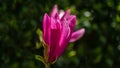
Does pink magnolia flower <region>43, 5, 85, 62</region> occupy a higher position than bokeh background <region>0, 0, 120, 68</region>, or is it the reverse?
pink magnolia flower <region>43, 5, 85, 62</region>

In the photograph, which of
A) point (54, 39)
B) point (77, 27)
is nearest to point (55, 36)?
point (54, 39)

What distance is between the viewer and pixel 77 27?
3055mm

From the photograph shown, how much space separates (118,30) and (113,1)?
0.78 feet

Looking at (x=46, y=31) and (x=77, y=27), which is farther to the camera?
(x=77, y=27)

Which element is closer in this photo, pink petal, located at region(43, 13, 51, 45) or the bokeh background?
pink petal, located at region(43, 13, 51, 45)

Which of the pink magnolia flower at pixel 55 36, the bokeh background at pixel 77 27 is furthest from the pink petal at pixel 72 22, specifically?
the bokeh background at pixel 77 27

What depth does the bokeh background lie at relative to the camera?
2.86 metres

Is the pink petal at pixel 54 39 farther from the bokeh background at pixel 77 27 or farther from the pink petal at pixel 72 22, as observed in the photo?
the bokeh background at pixel 77 27

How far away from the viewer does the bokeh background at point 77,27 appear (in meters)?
2.86

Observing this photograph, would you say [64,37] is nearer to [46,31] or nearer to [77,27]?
[46,31]

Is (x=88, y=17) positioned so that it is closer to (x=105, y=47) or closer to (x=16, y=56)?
(x=105, y=47)

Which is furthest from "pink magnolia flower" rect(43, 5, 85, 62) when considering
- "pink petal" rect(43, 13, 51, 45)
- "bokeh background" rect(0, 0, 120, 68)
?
"bokeh background" rect(0, 0, 120, 68)

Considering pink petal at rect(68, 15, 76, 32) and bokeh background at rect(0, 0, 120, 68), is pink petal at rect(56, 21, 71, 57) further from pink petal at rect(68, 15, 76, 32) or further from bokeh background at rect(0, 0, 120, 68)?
bokeh background at rect(0, 0, 120, 68)

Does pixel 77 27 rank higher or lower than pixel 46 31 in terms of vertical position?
lower
